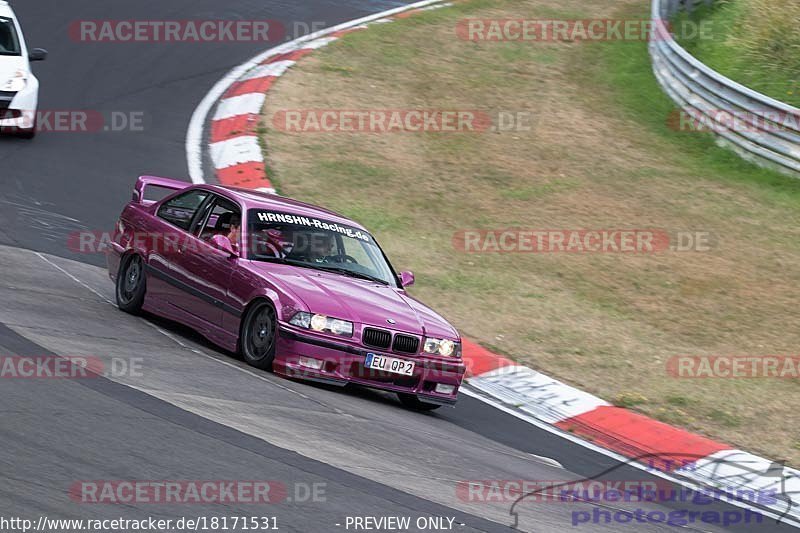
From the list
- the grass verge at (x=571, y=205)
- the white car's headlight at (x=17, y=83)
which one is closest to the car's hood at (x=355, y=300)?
the grass verge at (x=571, y=205)

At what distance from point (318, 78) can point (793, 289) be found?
8956 mm

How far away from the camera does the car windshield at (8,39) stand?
51.4 ft

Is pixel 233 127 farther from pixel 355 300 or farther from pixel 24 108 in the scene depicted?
pixel 355 300

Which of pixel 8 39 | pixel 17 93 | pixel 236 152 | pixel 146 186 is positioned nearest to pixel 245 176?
pixel 236 152

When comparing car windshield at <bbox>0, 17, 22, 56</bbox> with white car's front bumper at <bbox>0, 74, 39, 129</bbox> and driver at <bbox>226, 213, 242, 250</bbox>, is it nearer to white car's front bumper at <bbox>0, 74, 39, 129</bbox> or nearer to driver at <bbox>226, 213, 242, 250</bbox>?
white car's front bumper at <bbox>0, 74, 39, 129</bbox>

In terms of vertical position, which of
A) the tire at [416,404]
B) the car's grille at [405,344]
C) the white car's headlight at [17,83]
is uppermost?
the white car's headlight at [17,83]

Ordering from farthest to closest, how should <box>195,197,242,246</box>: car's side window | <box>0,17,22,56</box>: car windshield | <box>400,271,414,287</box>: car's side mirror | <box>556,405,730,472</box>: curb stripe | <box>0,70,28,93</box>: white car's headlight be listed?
<box>0,17,22,56</box>: car windshield
<box>0,70,28,93</box>: white car's headlight
<box>400,271,414,287</box>: car's side mirror
<box>195,197,242,246</box>: car's side window
<box>556,405,730,472</box>: curb stripe

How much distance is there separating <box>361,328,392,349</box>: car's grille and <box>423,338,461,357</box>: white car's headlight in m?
0.33

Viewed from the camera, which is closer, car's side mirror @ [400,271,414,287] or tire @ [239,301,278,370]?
tire @ [239,301,278,370]

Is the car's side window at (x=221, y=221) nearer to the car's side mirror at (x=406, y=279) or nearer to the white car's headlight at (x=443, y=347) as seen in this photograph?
the car's side mirror at (x=406, y=279)

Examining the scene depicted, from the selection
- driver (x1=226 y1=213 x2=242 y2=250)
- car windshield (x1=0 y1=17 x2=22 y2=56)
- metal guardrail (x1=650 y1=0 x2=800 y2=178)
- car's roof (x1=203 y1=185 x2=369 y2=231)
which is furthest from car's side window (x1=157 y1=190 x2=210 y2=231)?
metal guardrail (x1=650 y1=0 x2=800 y2=178)

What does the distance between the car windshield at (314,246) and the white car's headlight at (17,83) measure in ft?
22.5

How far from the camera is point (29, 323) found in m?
8.26

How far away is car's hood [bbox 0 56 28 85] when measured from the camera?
48.9 ft
